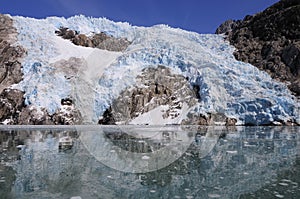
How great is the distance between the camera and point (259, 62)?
38.9 meters

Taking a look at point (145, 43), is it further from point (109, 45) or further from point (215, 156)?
point (215, 156)

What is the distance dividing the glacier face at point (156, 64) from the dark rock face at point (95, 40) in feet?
5.95

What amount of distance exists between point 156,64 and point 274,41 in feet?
63.7

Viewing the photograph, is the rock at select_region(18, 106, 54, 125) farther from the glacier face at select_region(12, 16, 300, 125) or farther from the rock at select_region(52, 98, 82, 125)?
the rock at select_region(52, 98, 82, 125)

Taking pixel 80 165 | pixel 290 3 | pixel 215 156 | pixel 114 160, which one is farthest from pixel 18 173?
pixel 290 3

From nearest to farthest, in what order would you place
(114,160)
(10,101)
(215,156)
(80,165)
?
(80,165)
(114,160)
(215,156)
(10,101)

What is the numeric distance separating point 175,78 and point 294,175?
1105 inches

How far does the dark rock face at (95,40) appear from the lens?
43.9m

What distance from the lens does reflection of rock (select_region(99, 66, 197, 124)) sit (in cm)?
3056

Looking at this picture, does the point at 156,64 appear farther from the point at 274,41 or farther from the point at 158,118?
the point at 274,41

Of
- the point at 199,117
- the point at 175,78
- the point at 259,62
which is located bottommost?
the point at 199,117

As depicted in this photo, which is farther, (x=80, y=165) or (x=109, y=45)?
(x=109, y=45)

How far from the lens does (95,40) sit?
46.7 meters

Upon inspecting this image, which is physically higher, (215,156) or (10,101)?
(10,101)
